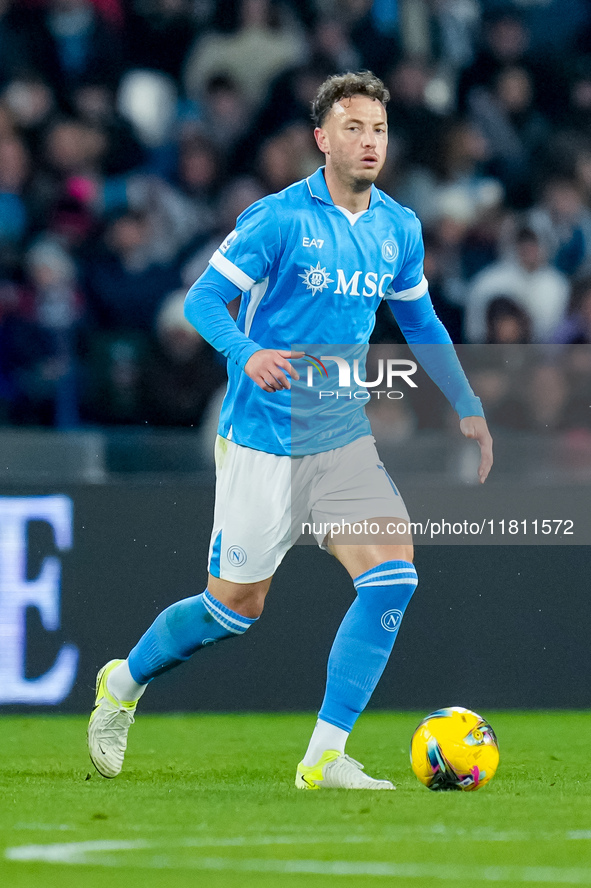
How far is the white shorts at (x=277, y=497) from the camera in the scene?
171 inches

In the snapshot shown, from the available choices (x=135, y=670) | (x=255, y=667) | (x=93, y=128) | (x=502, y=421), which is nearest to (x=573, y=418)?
(x=502, y=421)

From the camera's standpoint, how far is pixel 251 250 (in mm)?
4289

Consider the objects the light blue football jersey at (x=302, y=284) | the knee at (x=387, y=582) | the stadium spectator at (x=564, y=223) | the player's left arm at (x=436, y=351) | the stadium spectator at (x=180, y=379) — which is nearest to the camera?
the knee at (x=387, y=582)

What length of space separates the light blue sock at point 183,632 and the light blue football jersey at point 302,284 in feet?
1.79

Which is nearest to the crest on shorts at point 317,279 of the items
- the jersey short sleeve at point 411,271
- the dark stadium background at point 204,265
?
the jersey short sleeve at point 411,271

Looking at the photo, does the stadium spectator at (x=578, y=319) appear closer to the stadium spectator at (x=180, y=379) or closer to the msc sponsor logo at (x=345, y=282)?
the stadium spectator at (x=180, y=379)

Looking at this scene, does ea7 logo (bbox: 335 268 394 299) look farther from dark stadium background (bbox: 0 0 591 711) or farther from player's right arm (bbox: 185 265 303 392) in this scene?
dark stadium background (bbox: 0 0 591 711)

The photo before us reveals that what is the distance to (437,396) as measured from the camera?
6.30 m

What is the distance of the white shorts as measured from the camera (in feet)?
14.2

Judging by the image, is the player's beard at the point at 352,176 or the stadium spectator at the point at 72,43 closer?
the player's beard at the point at 352,176

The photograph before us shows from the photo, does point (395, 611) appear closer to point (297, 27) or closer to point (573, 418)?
point (573, 418)

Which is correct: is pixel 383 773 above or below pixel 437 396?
below

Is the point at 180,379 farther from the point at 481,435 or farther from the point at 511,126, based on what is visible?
the point at 511,126

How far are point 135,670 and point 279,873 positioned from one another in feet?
6.54
